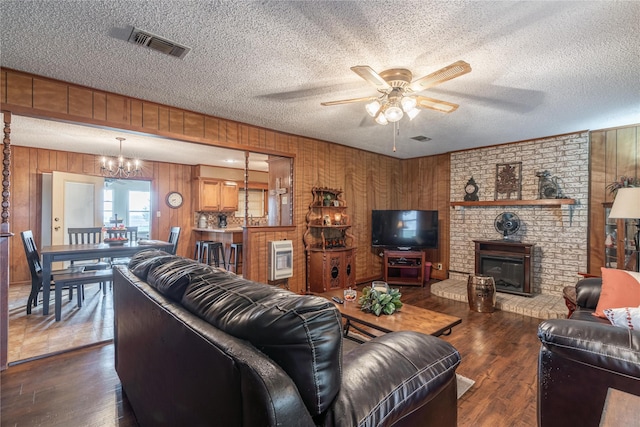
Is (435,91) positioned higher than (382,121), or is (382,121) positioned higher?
(435,91)

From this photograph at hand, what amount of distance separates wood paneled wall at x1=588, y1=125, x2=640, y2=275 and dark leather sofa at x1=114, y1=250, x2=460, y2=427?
4.38 metres

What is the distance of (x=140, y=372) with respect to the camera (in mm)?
1570

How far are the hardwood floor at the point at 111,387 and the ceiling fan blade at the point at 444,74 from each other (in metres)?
2.23

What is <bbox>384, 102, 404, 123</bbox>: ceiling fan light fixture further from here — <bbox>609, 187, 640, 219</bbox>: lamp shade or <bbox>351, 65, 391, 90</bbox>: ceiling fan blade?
<bbox>609, 187, 640, 219</bbox>: lamp shade

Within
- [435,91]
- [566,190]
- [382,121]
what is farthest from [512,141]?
[382,121]

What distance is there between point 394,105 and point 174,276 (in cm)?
215

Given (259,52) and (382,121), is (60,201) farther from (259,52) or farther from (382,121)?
(382,121)

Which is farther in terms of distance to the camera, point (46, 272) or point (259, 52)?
point (46, 272)

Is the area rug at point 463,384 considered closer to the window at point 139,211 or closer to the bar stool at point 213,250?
the bar stool at point 213,250

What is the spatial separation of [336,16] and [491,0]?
88cm

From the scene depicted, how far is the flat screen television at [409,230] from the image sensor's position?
546 cm

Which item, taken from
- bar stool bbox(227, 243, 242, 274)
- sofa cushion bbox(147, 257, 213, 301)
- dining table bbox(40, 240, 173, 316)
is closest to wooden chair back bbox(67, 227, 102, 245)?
dining table bbox(40, 240, 173, 316)

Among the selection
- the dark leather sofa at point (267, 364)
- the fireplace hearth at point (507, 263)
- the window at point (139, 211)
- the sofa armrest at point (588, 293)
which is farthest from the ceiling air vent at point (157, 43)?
the window at point (139, 211)

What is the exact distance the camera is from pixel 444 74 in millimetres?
2102
